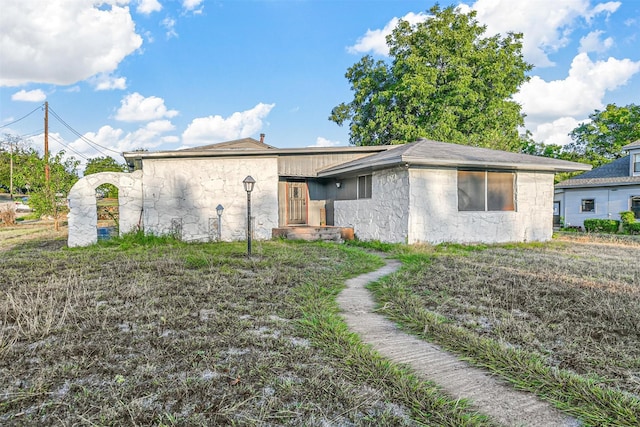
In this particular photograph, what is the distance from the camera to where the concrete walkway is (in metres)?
1.93

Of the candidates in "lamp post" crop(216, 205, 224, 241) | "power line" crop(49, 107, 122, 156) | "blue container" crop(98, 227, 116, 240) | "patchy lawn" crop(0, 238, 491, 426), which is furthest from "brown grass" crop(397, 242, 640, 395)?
"power line" crop(49, 107, 122, 156)

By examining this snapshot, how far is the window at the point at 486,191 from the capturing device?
9.51m

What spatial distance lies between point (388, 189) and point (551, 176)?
5206mm

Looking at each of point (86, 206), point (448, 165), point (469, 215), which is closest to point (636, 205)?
point (469, 215)

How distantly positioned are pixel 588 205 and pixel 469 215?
43.6ft

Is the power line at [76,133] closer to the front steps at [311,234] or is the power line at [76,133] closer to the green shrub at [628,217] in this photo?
the front steps at [311,234]

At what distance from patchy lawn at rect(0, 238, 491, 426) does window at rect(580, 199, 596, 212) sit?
19.1 m

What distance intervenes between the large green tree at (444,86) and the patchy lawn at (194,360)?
16187 millimetres

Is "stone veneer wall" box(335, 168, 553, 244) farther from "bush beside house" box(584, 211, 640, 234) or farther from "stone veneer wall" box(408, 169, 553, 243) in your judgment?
"bush beside house" box(584, 211, 640, 234)

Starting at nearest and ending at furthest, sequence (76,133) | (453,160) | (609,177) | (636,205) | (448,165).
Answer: (453,160), (448,165), (636,205), (609,177), (76,133)

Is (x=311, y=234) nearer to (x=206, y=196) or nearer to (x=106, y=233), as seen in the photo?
(x=206, y=196)

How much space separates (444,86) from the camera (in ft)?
61.7

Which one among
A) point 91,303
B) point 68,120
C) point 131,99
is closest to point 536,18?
point 91,303

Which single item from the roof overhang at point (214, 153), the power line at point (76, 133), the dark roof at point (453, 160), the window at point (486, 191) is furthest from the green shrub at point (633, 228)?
the power line at point (76, 133)
